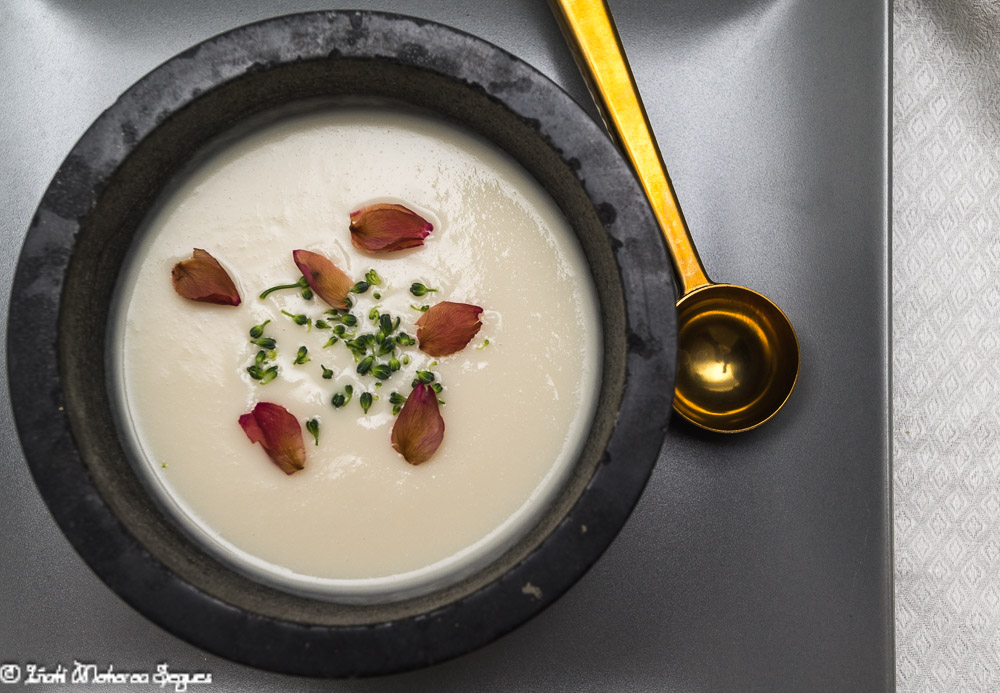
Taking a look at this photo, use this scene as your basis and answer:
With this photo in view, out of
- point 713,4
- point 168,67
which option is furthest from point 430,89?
point 713,4

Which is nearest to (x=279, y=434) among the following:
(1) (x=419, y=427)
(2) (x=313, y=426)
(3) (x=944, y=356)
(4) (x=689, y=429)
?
(2) (x=313, y=426)

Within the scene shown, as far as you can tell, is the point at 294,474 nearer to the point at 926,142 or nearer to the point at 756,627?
the point at 756,627

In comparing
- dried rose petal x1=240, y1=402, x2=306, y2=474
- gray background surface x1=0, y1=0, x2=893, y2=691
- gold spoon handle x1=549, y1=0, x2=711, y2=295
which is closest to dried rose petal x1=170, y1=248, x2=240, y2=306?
dried rose petal x1=240, y1=402, x2=306, y2=474

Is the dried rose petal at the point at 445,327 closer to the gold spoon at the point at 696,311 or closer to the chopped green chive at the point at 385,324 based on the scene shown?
the chopped green chive at the point at 385,324

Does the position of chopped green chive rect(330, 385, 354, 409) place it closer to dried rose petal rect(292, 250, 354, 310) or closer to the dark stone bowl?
dried rose petal rect(292, 250, 354, 310)

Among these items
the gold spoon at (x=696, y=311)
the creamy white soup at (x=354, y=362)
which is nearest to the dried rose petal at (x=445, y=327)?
the creamy white soup at (x=354, y=362)

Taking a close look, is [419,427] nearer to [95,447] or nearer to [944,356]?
[95,447]
